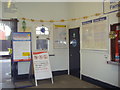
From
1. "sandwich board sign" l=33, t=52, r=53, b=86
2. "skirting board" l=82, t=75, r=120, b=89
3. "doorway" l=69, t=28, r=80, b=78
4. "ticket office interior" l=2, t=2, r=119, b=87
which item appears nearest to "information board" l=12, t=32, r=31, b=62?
"sandwich board sign" l=33, t=52, r=53, b=86

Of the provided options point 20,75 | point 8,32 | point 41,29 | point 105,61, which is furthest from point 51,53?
point 105,61

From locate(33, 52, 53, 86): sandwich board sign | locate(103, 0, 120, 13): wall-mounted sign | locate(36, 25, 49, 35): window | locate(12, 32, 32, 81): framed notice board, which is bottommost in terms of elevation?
locate(33, 52, 53, 86): sandwich board sign

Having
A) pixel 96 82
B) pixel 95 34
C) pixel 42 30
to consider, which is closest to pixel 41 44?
pixel 42 30

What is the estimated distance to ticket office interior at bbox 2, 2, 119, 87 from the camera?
11.5 feet

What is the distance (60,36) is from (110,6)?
7.97 ft

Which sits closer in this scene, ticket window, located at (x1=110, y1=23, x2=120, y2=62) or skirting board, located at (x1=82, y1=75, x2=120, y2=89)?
ticket window, located at (x1=110, y1=23, x2=120, y2=62)

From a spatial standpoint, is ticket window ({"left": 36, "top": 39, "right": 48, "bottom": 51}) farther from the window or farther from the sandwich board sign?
the sandwich board sign

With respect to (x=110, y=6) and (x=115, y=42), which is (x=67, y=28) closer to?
(x=110, y=6)

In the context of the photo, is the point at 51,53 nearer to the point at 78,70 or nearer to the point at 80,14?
the point at 78,70

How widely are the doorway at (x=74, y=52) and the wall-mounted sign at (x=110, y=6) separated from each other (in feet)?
4.64

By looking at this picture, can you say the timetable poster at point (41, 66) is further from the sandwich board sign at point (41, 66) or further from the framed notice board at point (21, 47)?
the framed notice board at point (21, 47)

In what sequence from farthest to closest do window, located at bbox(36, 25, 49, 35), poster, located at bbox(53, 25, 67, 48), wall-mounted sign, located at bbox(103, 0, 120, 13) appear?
poster, located at bbox(53, 25, 67, 48), window, located at bbox(36, 25, 49, 35), wall-mounted sign, located at bbox(103, 0, 120, 13)

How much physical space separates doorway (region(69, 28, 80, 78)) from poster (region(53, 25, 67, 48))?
268 millimetres

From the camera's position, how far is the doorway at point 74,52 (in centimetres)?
479
